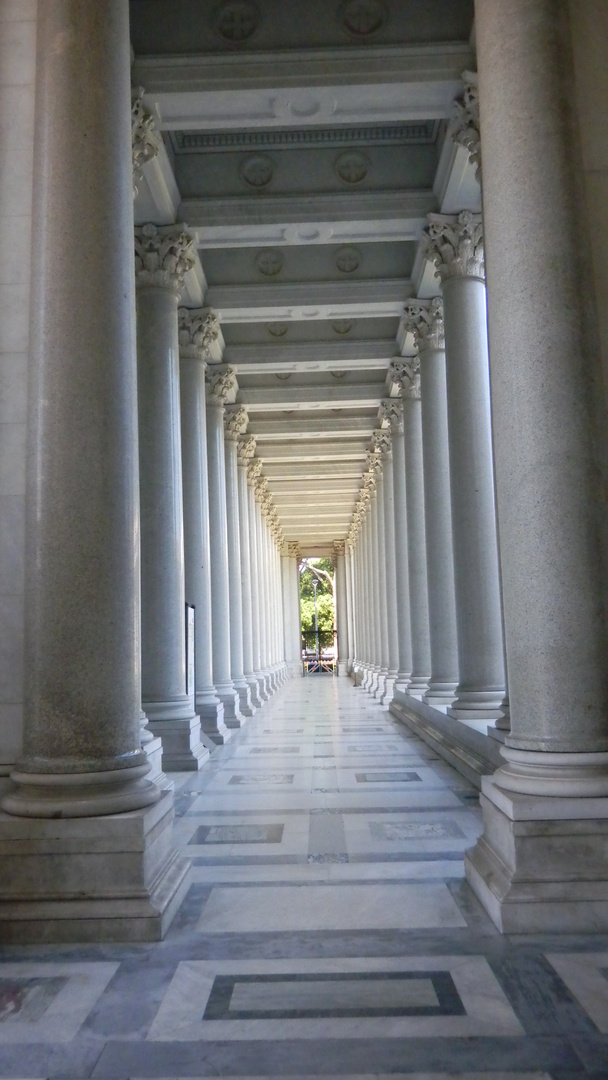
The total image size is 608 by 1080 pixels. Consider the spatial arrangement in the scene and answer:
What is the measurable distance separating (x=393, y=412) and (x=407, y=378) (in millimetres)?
4639

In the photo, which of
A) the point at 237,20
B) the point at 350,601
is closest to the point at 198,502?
the point at 237,20

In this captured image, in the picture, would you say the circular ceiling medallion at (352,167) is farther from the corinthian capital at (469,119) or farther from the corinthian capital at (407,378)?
the corinthian capital at (407,378)

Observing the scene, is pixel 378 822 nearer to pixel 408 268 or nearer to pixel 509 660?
pixel 509 660

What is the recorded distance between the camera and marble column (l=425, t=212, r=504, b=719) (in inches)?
747

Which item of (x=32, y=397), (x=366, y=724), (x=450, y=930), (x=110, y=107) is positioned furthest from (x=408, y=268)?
(x=450, y=930)

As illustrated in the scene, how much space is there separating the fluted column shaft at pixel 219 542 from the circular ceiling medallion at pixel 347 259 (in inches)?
266

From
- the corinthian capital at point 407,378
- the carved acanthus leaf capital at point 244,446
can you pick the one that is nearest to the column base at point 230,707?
the corinthian capital at point 407,378

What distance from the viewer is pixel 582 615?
28.5 feet

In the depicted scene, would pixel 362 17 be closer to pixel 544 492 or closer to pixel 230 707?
pixel 544 492

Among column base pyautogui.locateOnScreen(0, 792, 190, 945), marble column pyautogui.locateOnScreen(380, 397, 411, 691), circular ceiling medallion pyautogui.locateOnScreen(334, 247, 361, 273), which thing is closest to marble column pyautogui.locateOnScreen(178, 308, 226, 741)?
circular ceiling medallion pyautogui.locateOnScreen(334, 247, 361, 273)

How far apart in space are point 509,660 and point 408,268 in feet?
69.5

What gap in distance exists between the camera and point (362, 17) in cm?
1803

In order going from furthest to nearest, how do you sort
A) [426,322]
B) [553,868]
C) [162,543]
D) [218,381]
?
[218,381]
[426,322]
[162,543]
[553,868]

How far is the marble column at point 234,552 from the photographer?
36.9m
